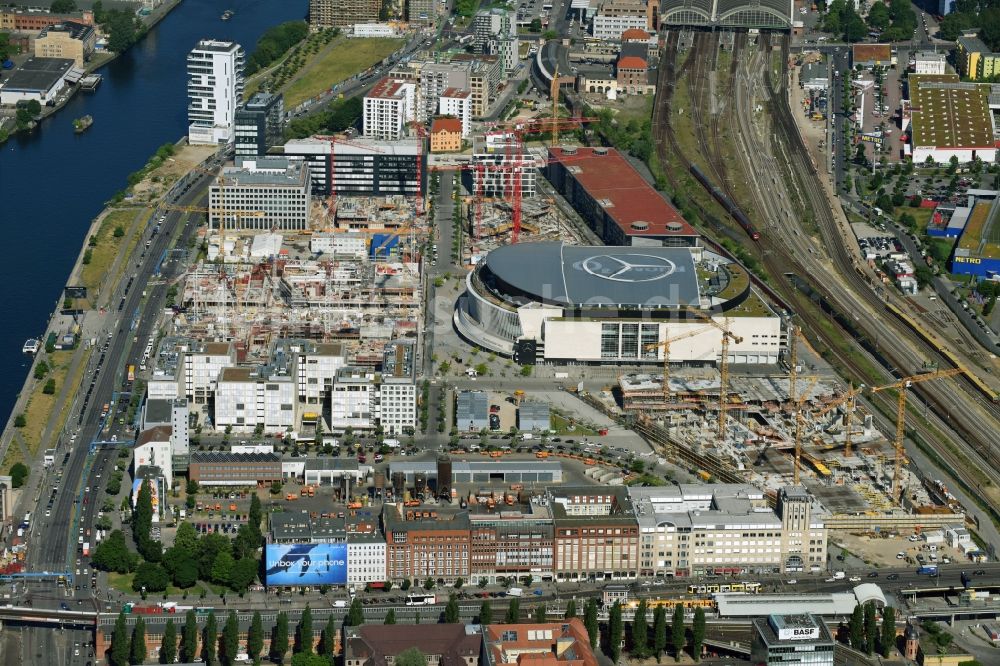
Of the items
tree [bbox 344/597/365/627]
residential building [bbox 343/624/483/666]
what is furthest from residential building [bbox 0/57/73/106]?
residential building [bbox 343/624/483/666]

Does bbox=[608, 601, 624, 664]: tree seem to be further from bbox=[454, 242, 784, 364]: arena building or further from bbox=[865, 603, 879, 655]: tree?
bbox=[454, 242, 784, 364]: arena building

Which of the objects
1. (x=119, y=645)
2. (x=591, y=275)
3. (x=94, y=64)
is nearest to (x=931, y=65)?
(x=591, y=275)

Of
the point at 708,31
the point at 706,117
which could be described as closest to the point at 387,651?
the point at 706,117

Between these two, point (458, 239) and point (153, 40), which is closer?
point (458, 239)

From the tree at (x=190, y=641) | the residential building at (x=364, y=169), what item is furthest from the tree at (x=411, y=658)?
the residential building at (x=364, y=169)

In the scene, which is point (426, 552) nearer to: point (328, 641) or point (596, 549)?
point (596, 549)

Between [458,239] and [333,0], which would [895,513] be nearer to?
[458,239]
